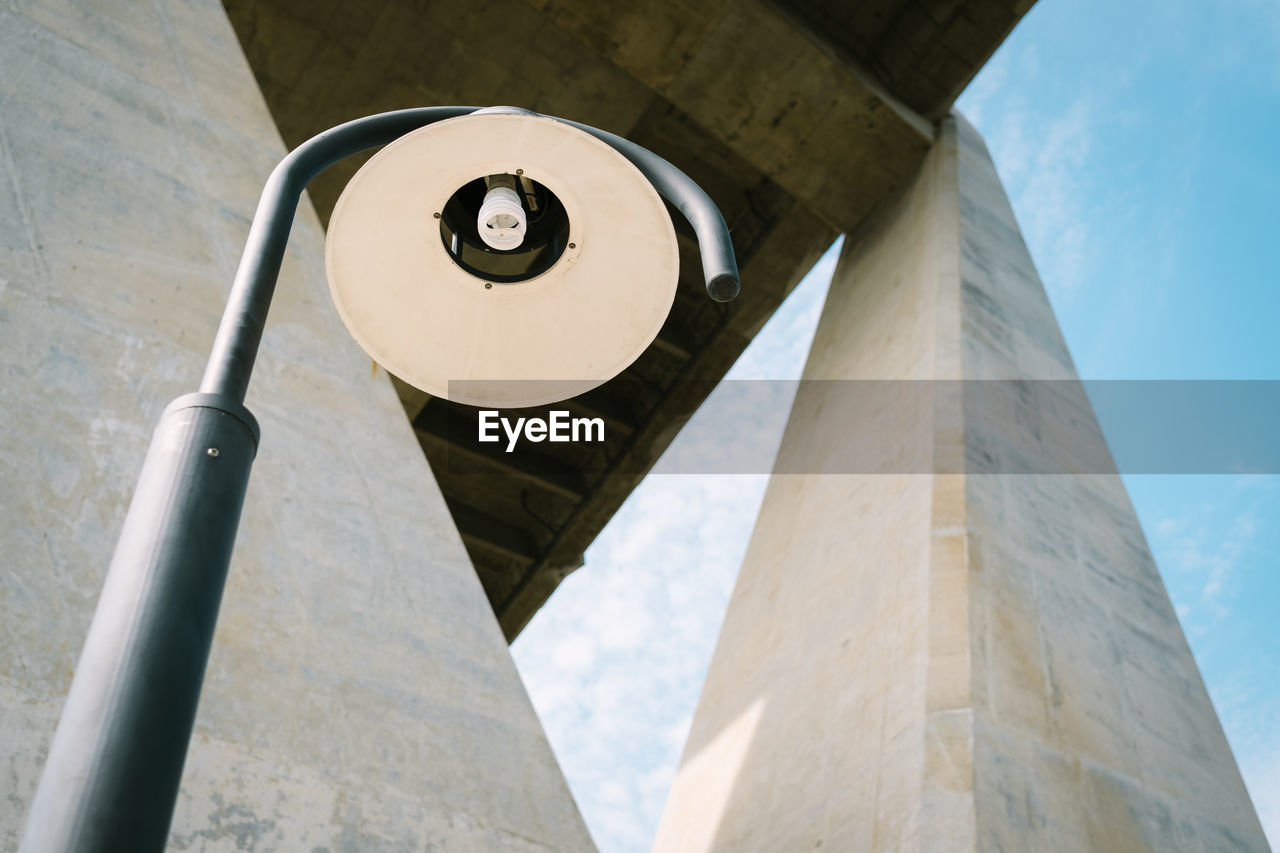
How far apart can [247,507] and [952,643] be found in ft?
11.8

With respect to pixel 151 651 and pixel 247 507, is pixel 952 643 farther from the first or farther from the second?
pixel 151 651

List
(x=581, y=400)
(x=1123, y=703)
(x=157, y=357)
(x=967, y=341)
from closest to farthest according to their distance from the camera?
(x=157, y=357), (x=1123, y=703), (x=967, y=341), (x=581, y=400)

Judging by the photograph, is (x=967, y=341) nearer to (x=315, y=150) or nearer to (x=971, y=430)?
(x=971, y=430)

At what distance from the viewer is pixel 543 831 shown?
177 inches

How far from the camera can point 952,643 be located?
→ 6.21 meters

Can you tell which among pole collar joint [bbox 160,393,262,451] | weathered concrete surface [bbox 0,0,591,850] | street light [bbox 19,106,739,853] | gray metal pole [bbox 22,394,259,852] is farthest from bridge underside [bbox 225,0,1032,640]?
gray metal pole [bbox 22,394,259,852]

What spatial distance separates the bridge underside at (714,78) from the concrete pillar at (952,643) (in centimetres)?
178

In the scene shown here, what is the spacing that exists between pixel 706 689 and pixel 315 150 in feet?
23.7

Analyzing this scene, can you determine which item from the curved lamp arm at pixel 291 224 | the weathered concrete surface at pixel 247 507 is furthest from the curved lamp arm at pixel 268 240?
the weathered concrete surface at pixel 247 507

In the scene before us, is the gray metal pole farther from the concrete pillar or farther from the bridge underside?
the bridge underside

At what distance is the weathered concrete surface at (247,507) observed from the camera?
4.01 metres

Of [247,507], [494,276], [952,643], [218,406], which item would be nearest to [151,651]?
[218,406]

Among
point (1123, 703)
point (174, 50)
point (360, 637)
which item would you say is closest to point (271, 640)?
point (360, 637)

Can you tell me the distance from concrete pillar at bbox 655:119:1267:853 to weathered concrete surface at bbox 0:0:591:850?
7.09 feet
